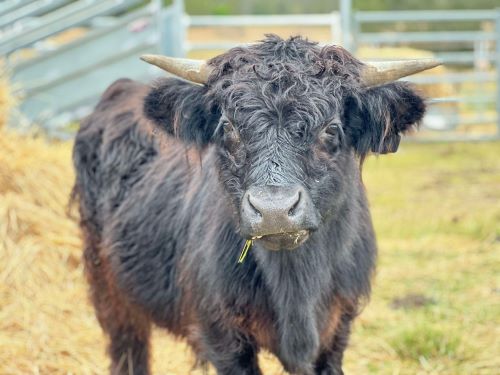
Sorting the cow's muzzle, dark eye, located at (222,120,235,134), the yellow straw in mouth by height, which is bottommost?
the yellow straw in mouth

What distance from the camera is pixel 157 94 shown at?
385cm

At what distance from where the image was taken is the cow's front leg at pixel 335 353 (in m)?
3.88

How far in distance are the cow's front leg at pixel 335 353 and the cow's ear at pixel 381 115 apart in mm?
834

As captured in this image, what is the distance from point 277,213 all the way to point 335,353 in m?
1.19

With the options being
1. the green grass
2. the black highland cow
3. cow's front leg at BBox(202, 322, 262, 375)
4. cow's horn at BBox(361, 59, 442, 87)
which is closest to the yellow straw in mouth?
the black highland cow

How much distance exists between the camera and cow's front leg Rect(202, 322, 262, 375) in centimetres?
369

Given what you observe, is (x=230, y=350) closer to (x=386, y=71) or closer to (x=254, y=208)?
(x=254, y=208)

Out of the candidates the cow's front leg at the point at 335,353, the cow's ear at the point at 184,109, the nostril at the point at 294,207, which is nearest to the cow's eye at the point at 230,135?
the cow's ear at the point at 184,109

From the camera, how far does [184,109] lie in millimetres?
3746

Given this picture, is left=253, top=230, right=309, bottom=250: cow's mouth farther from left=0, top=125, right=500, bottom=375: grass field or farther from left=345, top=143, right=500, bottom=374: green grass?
left=345, top=143, right=500, bottom=374: green grass

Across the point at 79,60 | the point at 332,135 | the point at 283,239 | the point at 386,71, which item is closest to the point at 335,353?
the point at 283,239

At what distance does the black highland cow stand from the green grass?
122 centimetres

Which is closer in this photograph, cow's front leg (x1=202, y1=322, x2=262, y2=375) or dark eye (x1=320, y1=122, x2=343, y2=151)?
dark eye (x1=320, y1=122, x2=343, y2=151)

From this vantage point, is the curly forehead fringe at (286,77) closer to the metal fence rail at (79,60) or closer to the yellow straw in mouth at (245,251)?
the yellow straw in mouth at (245,251)
